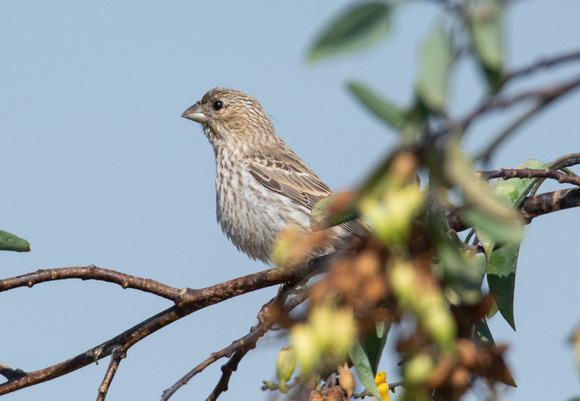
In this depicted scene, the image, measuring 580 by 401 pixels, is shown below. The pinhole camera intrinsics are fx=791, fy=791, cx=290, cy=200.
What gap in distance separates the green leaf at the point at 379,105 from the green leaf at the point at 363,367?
991 millimetres

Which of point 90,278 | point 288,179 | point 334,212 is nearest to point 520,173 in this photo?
point 334,212

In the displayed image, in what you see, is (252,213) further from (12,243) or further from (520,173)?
(520,173)

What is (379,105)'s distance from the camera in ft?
3.82

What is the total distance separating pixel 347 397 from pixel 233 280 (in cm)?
98

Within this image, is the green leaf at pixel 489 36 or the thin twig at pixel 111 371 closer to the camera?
the green leaf at pixel 489 36

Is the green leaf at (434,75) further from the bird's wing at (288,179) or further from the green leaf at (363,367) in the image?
the bird's wing at (288,179)

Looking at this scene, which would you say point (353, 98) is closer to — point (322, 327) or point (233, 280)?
point (322, 327)

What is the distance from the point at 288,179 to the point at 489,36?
21.1 ft

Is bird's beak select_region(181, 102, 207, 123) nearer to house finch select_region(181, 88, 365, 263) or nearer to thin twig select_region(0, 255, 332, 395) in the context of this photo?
house finch select_region(181, 88, 365, 263)

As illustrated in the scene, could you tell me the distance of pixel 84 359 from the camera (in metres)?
3.19

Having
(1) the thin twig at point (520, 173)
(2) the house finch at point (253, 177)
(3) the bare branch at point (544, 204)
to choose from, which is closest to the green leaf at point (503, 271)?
(3) the bare branch at point (544, 204)

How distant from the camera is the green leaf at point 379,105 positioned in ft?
3.78

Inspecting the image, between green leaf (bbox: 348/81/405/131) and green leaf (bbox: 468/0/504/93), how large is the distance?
15cm

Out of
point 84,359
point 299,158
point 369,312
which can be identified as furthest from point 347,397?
point 299,158
